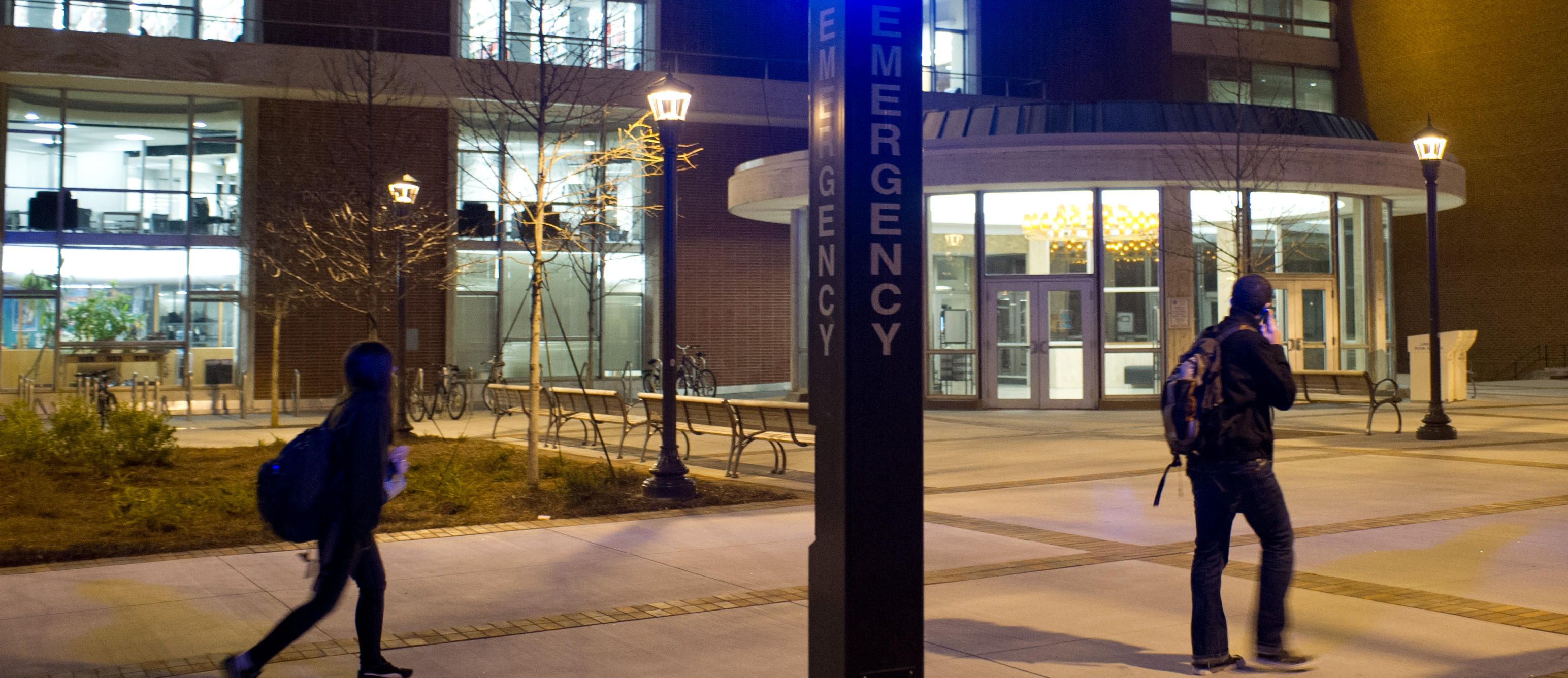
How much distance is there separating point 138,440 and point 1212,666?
11627 millimetres

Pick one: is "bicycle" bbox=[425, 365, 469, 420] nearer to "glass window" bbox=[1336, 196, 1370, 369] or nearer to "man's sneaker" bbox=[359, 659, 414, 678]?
"glass window" bbox=[1336, 196, 1370, 369]

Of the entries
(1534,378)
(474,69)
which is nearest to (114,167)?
(474,69)

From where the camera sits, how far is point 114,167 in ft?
85.5

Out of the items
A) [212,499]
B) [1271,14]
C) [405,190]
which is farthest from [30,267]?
[1271,14]

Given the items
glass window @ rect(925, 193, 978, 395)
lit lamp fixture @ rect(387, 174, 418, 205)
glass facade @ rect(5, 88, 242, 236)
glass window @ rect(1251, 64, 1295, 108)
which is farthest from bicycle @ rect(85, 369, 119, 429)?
glass window @ rect(1251, 64, 1295, 108)

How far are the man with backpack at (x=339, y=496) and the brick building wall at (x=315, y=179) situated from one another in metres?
21.1

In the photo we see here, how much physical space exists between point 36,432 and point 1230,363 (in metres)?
12.4

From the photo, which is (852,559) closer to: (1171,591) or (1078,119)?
(1171,591)

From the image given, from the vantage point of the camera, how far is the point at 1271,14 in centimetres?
4097

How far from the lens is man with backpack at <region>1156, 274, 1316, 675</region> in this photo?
5.45 metres

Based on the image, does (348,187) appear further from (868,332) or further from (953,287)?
(868,332)

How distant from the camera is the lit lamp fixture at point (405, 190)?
56.9 ft

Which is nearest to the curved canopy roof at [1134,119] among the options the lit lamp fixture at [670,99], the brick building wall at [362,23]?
the brick building wall at [362,23]

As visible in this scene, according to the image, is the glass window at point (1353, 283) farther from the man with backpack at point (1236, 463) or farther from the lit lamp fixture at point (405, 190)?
the man with backpack at point (1236, 463)
